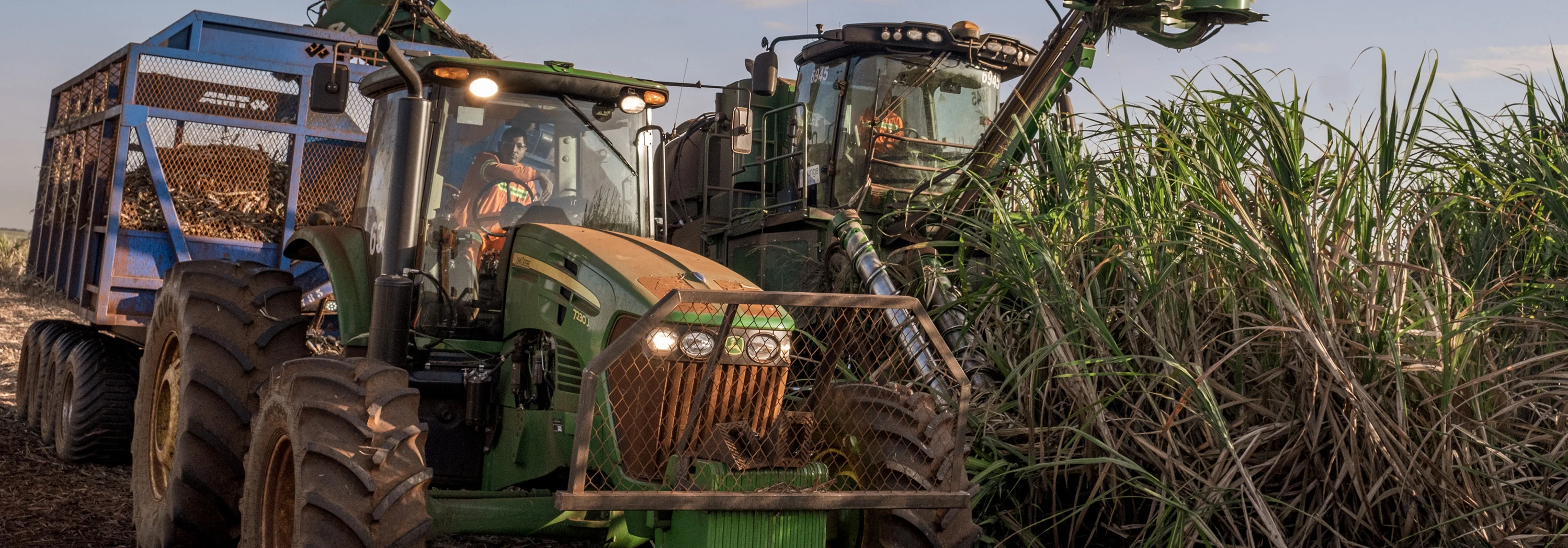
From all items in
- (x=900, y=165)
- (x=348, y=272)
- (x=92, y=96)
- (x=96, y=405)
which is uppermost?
(x=900, y=165)

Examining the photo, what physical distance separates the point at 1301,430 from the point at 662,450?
7.77ft

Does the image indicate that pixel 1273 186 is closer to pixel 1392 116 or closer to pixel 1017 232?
pixel 1392 116

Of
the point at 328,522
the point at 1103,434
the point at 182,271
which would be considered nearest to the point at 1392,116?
the point at 1103,434

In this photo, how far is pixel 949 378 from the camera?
19.6 feet

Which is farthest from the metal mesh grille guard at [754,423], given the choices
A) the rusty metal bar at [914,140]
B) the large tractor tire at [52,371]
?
the rusty metal bar at [914,140]

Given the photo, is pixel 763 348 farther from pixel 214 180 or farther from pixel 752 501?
pixel 214 180

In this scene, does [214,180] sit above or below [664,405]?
above

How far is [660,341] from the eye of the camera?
435cm

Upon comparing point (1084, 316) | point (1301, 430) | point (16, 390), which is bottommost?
point (16, 390)

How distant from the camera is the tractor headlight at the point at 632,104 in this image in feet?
18.4

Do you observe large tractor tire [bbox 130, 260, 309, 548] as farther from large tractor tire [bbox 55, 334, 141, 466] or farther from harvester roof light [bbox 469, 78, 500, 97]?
large tractor tire [bbox 55, 334, 141, 466]

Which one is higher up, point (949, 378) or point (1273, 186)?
point (1273, 186)

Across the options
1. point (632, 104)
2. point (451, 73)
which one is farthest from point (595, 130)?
point (451, 73)

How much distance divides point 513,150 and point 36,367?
540cm
